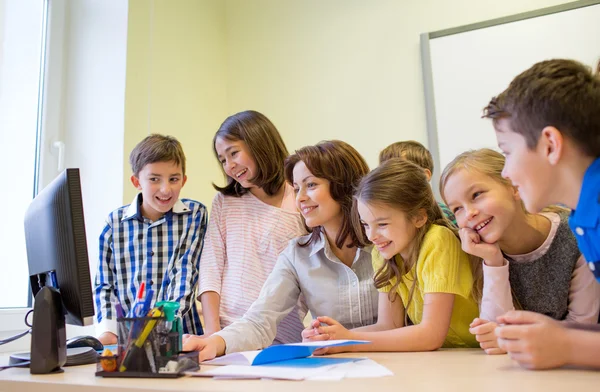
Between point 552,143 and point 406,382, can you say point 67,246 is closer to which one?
point 406,382

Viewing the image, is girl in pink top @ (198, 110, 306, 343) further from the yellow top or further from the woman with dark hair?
the yellow top

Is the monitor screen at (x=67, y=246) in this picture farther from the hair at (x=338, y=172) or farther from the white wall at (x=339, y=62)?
the white wall at (x=339, y=62)

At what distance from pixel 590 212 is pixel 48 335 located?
0.87 m

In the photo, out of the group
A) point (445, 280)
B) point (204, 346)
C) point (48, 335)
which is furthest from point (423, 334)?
point (48, 335)

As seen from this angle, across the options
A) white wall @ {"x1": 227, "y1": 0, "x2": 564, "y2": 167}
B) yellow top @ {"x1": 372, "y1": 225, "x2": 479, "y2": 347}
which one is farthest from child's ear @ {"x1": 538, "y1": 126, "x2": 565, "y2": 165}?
white wall @ {"x1": 227, "y1": 0, "x2": 564, "y2": 167}

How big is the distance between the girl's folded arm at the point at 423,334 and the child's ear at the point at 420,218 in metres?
0.21

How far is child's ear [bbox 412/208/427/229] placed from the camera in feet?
4.33

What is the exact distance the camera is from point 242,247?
1738 millimetres

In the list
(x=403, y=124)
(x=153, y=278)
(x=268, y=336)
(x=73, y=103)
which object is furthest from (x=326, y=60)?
(x=268, y=336)

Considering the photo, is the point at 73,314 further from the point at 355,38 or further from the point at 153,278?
the point at 355,38

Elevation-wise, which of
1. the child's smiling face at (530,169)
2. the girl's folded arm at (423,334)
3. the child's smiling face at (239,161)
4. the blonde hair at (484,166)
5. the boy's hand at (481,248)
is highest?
the child's smiling face at (239,161)

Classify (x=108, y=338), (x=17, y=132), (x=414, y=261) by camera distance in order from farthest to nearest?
(x=17, y=132) < (x=108, y=338) < (x=414, y=261)

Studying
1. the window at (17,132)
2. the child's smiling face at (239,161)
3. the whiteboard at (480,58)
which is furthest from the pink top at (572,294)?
the window at (17,132)

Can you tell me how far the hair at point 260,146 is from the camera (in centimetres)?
178
